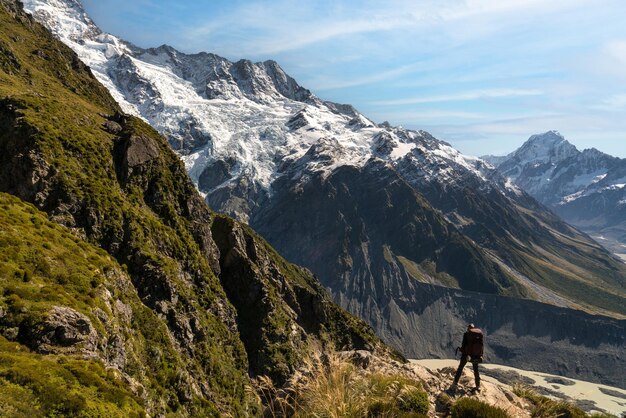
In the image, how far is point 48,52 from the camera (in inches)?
5487

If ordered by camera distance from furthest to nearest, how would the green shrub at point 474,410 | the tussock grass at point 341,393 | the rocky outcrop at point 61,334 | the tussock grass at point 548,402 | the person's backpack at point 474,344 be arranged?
1. the rocky outcrop at point 61,334
2. the person's backpack at point 474,344
3. the tussock grass at point 548,402
4. the green shrub at point 474,410
5. the tussock grass at point 341,393

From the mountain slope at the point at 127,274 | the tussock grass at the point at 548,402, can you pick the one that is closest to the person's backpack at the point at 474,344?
the tussock grass at the point at 548,402

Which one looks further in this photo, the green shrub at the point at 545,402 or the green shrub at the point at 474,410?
the green shrub at the point at 545,402

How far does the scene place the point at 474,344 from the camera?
24250 millimetres

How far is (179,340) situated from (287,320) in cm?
4444

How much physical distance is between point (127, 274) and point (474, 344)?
5407cm

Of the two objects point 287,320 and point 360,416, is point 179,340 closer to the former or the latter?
point 287,320

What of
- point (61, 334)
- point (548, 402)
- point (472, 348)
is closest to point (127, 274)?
point (61, 334)

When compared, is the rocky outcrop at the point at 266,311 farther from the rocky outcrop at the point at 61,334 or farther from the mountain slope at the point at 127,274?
the rocky outcrop at the point at 61,334

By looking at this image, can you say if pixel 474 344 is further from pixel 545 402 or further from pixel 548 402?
pixel 548 402

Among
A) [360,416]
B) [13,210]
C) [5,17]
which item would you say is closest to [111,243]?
[13,210]

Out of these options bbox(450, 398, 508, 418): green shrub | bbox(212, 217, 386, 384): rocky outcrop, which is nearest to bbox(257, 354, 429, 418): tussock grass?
bbox(450, 398, 508, 418): green shrub

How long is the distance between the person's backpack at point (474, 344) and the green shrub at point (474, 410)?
21.7 ft

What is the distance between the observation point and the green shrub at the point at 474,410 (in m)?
16.0
